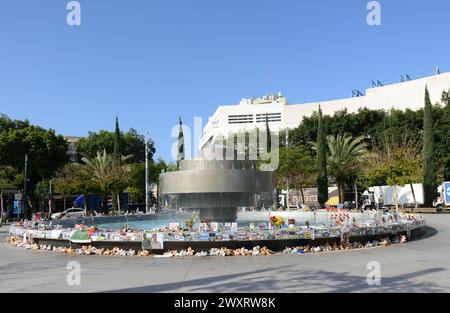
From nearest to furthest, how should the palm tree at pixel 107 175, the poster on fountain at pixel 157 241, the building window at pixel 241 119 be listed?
1. the poster on fountain at pixel 157 241
2. the palm tree at pixel 107 175
3. the building window at pixel 241 119

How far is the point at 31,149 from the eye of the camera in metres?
52.2

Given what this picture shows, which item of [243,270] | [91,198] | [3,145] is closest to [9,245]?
[243,270]

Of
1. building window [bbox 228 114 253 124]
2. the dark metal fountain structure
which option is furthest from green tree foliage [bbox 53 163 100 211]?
building window [bbox 228 114 253 124]

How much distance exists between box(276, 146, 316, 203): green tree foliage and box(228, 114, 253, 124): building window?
60.3 m

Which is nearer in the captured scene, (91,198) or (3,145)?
(3,145)

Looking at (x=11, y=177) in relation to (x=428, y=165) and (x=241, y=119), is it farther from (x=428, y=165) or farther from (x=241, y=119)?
(x=241, y=119)

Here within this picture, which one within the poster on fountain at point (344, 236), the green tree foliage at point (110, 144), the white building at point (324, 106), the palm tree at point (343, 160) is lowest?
the poster on fountain at point (344, 236)

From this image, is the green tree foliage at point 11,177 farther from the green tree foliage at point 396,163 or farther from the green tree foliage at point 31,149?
the green tree foliage at point 396,163

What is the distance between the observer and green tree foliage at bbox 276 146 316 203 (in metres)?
46.4

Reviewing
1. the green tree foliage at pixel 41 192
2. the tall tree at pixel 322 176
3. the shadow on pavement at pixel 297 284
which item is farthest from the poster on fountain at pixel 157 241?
the green tree foliage at pixel 41 192

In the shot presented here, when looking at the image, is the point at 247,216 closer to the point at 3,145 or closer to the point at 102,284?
the point at 102,284

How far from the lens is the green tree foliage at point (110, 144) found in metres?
72.5

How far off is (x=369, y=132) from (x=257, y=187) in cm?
4780
